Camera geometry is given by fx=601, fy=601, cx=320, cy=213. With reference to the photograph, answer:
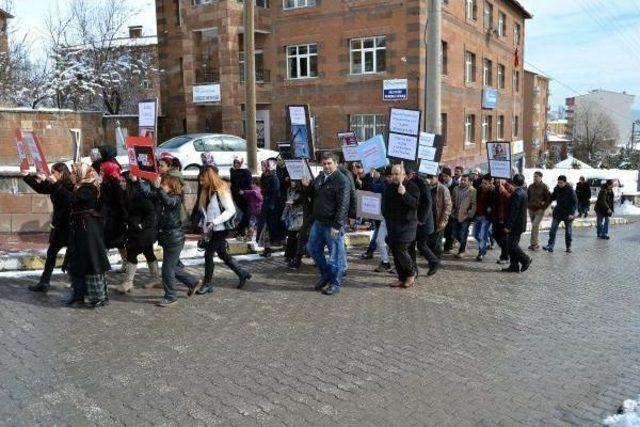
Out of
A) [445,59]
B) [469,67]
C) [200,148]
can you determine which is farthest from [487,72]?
[200,148]

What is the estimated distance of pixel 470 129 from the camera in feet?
108

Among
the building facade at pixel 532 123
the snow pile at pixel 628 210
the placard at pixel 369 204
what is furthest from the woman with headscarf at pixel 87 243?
the building facade at pixel 532 123

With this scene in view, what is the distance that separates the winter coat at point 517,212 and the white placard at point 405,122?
2.00 metres

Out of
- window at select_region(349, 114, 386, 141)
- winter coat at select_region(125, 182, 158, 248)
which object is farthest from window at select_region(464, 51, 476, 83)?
winter coat at select_region(125, 182, 158, 248)

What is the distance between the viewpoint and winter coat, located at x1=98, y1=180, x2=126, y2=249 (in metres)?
7.65

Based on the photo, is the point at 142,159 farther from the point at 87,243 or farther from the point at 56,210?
the point at 87,243

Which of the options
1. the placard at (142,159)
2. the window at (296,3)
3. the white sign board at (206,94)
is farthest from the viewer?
the white sign board at (206,94)

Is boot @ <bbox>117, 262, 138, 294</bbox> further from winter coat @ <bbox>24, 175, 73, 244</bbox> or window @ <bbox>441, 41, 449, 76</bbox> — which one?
window @ <bbox>441, 41, 449, 76</bbox>

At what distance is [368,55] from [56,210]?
20768 millimetres

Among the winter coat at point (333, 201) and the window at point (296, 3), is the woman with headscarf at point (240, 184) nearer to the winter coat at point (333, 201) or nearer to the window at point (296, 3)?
the winter coat at point (333, 201)

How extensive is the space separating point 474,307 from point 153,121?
6.43 metres

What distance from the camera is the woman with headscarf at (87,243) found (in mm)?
7012

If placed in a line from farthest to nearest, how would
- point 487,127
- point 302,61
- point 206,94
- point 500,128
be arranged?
1. point 500,128
2. point 487,127
3. point 206,94
4. point 302,61

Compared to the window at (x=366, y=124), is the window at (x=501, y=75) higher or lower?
higher
